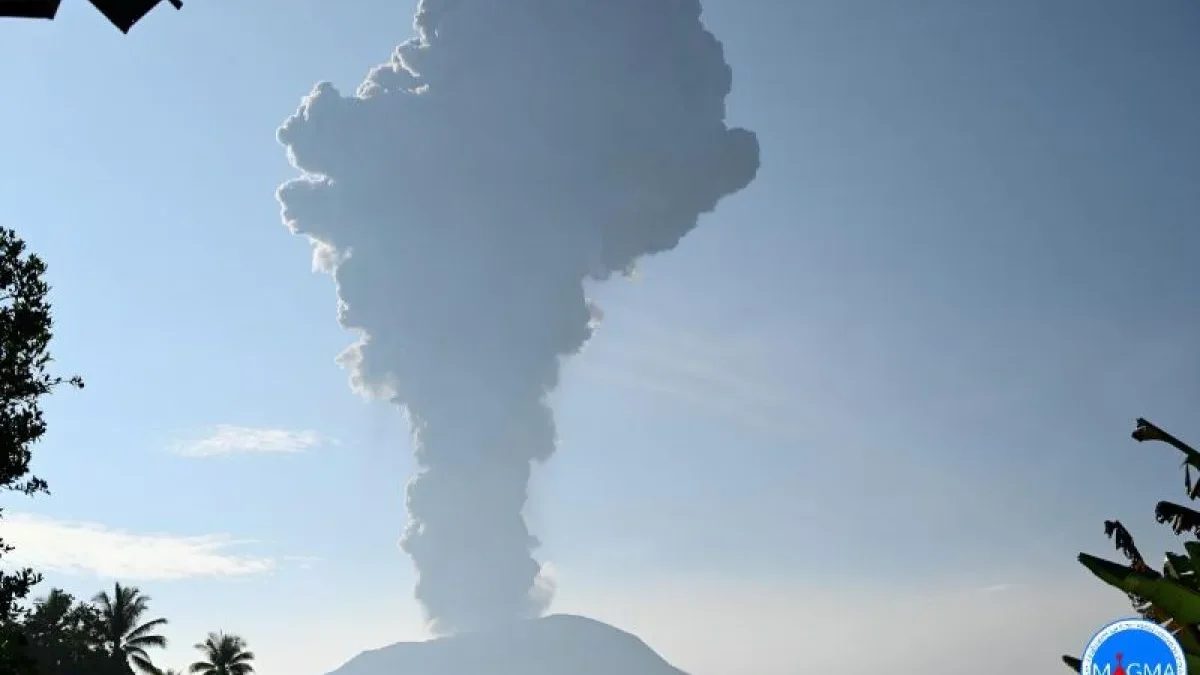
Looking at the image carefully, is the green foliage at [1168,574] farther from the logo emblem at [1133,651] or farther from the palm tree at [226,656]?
the palm tree at [226,656]

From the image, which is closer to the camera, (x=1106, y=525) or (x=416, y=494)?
(x=1106, y=525)

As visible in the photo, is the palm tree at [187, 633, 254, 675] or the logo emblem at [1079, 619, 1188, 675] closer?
the logo emblem at [1079, 619, 1188, 675]

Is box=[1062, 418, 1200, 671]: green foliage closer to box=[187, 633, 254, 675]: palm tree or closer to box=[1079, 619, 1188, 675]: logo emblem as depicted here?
box=[1079, 619, 1188, 675]: logo emblem

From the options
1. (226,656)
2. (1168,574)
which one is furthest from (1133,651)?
(226,656)

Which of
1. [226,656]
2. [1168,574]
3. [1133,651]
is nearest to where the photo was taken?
[1133,651]

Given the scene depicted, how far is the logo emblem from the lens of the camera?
227 inches

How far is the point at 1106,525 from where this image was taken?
8680 millimetres

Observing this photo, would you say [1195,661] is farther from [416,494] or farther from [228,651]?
[416,494]

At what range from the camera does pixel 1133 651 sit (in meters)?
5.86

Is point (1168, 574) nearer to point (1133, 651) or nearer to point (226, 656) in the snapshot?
point (1133, 651)

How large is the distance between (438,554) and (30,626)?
258 ft

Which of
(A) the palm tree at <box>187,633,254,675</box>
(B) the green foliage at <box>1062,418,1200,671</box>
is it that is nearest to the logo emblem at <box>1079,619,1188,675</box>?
(B) the green foliage at <box>1062,418,1200,671</box>

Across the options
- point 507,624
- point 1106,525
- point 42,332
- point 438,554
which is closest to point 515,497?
point 438,554

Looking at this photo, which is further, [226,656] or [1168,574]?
[226,656]
